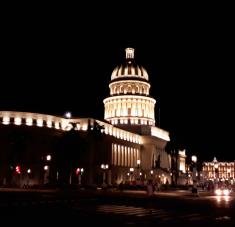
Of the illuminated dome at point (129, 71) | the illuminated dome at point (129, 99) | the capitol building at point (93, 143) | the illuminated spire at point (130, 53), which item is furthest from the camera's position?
the illuminated spire at point (130, 53)

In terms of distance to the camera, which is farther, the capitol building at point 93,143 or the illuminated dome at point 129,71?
the illuminated dome at point 129,71

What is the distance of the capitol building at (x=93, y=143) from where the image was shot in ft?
267

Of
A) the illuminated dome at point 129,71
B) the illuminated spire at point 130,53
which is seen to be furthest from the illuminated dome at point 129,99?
the illuminated spire at point 130,53

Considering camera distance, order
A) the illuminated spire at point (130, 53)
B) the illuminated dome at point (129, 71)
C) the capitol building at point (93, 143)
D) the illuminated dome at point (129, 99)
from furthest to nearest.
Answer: the illuminated spire at point (130, 53) → the illuminated dome at point (129, 71) → the illuminated dome at point (129, 99) → the capitol building at point (93, 143)

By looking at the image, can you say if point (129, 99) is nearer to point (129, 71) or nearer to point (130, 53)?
point (129, 71)

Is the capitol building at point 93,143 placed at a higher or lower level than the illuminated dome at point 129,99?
lower

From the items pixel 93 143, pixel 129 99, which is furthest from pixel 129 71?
pixel 93 143

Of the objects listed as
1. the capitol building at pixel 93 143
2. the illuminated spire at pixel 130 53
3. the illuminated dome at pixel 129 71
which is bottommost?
the capitol building at pixel 93 143

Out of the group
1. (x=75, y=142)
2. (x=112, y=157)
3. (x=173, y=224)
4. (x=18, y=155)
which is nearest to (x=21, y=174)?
(x=18, y=155)

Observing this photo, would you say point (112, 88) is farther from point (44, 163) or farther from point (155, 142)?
point (44, 163)

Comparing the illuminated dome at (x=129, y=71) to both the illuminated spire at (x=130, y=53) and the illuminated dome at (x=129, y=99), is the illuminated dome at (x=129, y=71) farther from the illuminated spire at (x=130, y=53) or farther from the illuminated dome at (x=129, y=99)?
the illuminated spire at (x=130, y=53)

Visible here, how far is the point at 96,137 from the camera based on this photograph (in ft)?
291

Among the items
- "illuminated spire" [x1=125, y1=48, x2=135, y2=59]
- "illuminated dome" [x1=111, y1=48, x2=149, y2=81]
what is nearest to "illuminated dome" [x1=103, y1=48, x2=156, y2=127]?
"illuminated dome" [x1=111, y1=48, x2=149, y2=81]

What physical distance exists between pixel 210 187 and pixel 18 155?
3667 centimetres
